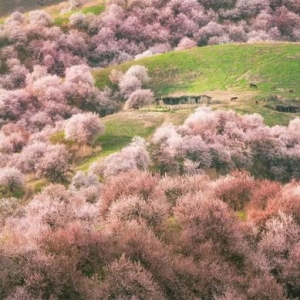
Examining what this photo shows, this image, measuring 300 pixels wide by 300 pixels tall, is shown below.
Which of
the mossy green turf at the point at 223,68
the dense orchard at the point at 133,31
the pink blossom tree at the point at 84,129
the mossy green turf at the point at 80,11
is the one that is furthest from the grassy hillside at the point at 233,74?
the mossy green turf at the point at 80,11

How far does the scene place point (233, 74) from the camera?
3223 inches

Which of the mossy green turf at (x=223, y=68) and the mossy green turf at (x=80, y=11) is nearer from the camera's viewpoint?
the mossy green turf at (x=223, y=68)

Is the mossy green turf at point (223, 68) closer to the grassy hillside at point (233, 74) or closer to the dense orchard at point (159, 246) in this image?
the grassy hillside at point (233, 74)

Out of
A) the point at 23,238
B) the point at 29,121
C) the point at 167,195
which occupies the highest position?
the point at 23,238

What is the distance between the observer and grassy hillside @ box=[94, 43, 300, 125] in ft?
230

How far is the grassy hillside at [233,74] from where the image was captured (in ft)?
230

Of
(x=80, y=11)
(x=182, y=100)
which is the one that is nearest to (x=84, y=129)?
(x=182, y=100)

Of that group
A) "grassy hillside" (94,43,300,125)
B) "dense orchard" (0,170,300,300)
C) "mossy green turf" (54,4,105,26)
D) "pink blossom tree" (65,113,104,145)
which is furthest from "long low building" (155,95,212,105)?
"mossy green turf" (54,4,105,26)

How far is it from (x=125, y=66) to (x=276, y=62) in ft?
92.7

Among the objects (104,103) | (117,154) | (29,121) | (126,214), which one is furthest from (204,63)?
(126,214)

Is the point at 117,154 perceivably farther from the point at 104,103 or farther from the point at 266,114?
the point at 104,103

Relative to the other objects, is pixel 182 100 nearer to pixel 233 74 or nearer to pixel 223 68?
pixel 233 74

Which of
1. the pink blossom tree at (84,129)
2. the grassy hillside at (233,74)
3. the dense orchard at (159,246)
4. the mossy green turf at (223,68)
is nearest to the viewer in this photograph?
the dense orchard at (159,246)

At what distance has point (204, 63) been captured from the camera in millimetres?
86812
